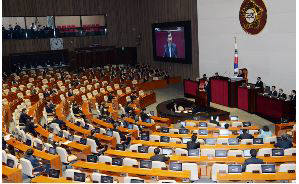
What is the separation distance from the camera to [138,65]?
35.8 m

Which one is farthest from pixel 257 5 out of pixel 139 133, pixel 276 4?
pixel 139 133

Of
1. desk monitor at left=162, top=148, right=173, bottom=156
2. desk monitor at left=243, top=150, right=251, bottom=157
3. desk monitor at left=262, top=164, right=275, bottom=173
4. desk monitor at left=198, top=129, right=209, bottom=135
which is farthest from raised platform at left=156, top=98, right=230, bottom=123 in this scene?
desk monitor at left=262, top=164, right=275, bottom=173

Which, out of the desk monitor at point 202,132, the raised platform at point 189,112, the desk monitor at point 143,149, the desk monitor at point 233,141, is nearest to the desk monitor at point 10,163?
the desk monitor at point 143,149

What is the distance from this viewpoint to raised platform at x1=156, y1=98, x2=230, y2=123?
19.7 metres

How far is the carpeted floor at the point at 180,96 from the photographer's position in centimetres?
1953

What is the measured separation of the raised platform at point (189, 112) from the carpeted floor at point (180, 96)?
128cm

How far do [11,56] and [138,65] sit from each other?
10728 mm

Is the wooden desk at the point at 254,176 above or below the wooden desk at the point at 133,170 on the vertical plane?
above

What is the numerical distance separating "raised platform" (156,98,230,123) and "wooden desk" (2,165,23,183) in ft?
31.5

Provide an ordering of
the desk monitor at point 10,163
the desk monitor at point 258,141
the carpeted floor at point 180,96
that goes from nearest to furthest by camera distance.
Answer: the desk monitor at point 10,163 → the desk monitor at point 258,141 → the carpeted floor at point 180,96

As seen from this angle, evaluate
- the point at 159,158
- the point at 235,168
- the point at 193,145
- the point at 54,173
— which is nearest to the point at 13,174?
the point at 54,173

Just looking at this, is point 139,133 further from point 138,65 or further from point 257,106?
point 138,65

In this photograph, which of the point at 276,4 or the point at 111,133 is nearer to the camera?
the point at 111,133

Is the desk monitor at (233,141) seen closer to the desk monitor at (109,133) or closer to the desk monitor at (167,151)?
the desk monitor at (167,151)
